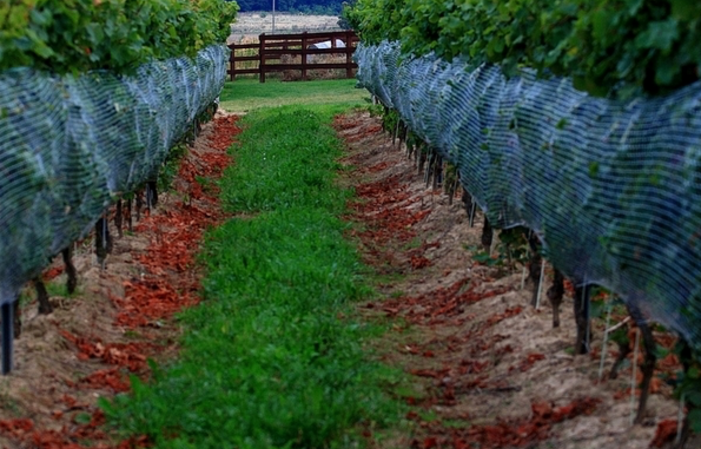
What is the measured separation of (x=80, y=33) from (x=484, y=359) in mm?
3531

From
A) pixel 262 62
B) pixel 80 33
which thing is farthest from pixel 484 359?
pixel 262 62

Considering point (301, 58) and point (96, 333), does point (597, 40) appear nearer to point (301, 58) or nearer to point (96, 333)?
point (96, 333)

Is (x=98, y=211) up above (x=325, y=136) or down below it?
above

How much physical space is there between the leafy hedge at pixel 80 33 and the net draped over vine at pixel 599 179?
2.80 metres

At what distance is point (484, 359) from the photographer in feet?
24.7

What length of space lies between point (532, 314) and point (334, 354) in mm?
1500

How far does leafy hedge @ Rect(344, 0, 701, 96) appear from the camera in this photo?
14.8 ft

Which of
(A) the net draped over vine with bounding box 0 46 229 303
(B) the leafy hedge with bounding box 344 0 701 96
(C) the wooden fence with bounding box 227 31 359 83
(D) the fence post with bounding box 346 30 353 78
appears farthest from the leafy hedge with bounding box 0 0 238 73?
(C) the wooden fence with bounding box 227 31 359 83

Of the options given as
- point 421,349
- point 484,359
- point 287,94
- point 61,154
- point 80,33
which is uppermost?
point 80,33

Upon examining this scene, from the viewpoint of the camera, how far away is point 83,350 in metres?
7.36

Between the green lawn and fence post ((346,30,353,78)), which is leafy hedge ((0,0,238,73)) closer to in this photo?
the green lawn

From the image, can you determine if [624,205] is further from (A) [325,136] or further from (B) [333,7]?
(B) [333,7]

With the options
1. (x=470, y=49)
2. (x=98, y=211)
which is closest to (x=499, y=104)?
(x=470, y=49)

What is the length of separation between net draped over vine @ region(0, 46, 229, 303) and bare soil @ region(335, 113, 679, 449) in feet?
7.26
